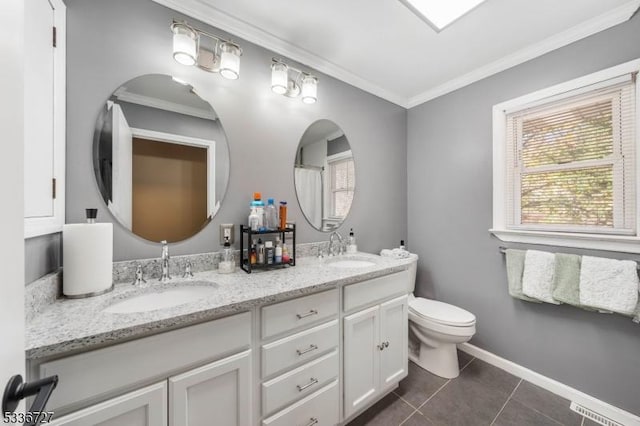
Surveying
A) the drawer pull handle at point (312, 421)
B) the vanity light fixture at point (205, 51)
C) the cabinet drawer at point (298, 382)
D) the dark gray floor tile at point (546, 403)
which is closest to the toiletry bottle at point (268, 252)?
the cabinet drawer at point (298, 382)

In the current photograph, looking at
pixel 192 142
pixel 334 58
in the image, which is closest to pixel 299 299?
pixel 192 142

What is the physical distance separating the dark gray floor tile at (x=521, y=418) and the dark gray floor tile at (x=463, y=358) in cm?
43

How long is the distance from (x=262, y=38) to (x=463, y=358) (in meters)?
2.97

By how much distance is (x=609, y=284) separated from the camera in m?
1.40

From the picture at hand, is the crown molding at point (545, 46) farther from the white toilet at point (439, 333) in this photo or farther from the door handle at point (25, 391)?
the door handle at point (25, 391)

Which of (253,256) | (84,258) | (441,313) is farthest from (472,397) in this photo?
(84,258)

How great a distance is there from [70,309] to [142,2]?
5.07ft

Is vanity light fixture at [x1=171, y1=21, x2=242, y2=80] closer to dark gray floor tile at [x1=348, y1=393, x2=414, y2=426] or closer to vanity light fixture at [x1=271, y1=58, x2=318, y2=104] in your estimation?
vanity light fixture at [x1=271, y1=58, x2=318, y2=104]

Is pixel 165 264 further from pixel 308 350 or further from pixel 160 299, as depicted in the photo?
pixel 308 350

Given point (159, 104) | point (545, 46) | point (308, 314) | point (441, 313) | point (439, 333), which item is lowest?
point (439, 333)

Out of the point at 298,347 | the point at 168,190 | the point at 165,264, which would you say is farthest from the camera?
the point at 168,190

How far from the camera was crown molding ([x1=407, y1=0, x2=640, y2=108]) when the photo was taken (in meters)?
1.42

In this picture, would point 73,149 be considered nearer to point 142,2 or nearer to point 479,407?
point 142,2

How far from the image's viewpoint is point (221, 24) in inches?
58.5
